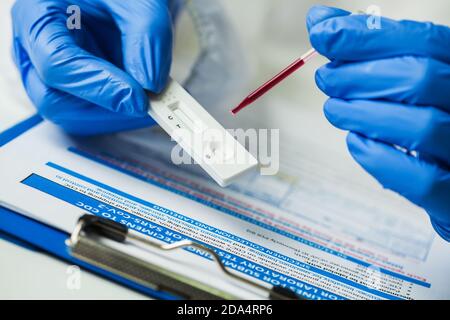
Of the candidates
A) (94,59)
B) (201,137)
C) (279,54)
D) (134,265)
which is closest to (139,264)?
(134,265)

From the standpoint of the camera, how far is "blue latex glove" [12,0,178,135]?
24.2 inches

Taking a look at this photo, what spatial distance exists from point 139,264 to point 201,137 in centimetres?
17

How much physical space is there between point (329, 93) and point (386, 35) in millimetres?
95

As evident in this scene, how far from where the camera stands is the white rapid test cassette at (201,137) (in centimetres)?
56

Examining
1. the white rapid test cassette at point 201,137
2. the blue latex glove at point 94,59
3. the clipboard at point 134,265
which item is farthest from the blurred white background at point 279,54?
the clipboard at point 134,265

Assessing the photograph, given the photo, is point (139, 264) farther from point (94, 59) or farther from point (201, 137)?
point (94, 59)

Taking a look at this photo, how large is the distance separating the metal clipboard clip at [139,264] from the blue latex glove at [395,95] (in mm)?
189

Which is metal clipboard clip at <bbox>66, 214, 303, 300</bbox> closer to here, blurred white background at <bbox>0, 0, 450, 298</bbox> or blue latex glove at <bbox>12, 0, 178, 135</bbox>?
blue latex glove at <bbox>12, 0, 178, 135</bbox>

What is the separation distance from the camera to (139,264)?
0.49 meters

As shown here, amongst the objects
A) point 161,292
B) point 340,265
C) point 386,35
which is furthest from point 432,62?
point 161,292

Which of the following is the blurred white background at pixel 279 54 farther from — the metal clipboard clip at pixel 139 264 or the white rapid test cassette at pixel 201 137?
the metal clipboard clip at pixel 139 264

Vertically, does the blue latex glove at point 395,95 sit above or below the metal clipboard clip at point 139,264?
above

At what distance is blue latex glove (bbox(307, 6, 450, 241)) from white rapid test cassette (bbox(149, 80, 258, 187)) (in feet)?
0.43
